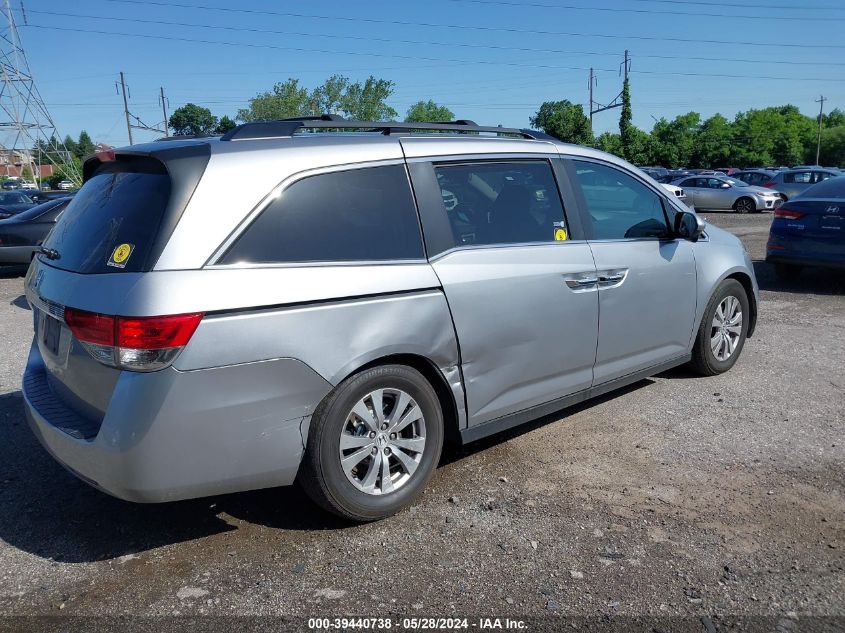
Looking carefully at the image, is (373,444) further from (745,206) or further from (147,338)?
(745,206)

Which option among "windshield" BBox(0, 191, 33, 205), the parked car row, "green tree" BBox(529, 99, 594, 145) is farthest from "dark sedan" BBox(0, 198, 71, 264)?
"green tree" BBox(529, 99, 594, 145)

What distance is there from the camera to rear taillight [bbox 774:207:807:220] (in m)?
9.49

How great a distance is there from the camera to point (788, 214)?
963 cm

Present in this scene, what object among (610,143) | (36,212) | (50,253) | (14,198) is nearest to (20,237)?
(36,212)

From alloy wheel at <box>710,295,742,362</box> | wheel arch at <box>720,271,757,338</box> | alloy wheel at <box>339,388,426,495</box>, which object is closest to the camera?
alloy wheel at <box>339,388,426,495</box>

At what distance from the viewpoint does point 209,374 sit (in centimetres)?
297

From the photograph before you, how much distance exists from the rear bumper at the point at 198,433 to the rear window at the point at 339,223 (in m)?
0.51

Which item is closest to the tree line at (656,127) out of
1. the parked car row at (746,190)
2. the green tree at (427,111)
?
the green tree at (427,111)

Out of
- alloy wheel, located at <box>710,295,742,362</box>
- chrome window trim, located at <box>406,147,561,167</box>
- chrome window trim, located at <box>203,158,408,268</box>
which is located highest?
chrome window trim, located at <box>406,147,561,167</box>

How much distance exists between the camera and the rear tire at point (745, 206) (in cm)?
2552

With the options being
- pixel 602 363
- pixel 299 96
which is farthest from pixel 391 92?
pixel 602 363

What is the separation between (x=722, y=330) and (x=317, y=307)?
12.4 feet

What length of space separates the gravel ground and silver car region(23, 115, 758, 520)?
32 cm

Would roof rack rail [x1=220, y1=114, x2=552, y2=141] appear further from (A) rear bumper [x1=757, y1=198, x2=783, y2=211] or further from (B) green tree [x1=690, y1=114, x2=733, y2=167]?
(B) green tree [x1=690, y1=114, x2=733, y2=167]
